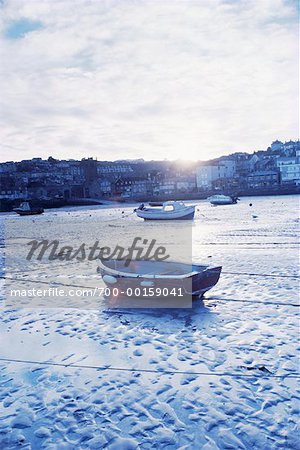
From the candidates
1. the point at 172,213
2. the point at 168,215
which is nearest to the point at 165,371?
the point at 172,213

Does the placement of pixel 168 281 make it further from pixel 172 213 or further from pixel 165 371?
pixel 172 213

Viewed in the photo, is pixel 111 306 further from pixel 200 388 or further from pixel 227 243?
pixel 227 243

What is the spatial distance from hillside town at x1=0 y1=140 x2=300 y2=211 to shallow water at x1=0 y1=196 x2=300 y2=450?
110m

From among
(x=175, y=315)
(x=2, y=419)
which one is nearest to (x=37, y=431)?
(x=2, y=419)

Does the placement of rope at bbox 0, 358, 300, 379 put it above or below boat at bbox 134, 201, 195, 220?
below

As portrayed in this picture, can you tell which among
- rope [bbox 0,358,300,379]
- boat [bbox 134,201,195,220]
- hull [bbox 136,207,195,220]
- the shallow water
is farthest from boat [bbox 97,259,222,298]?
boat [bbox 134,201,195,220]

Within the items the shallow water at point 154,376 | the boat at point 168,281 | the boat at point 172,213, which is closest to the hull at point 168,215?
the boat at point 172,213

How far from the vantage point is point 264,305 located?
10789 millimetres

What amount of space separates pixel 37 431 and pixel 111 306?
583cm

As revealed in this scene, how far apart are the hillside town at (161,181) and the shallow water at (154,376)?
109843mm

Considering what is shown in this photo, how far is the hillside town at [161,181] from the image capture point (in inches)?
5113

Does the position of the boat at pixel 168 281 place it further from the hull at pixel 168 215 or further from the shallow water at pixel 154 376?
the hull at pixel 168 215

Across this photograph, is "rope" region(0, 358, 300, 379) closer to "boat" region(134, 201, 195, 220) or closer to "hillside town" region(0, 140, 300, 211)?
"boat" region(134, 201, 195, 220)

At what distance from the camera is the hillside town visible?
130m
